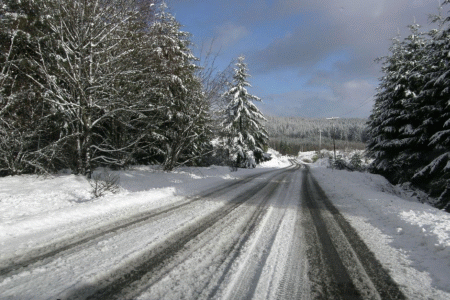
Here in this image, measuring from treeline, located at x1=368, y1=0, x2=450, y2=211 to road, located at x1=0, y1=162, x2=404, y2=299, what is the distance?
887 cm

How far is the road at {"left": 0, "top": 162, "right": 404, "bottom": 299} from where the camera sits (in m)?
2.40

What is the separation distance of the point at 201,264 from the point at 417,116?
15.8m

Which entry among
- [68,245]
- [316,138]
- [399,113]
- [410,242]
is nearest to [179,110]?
[68,245]

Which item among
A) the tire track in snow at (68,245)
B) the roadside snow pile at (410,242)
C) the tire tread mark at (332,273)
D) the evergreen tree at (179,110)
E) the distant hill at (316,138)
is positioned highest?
the distant hill at (316,138)

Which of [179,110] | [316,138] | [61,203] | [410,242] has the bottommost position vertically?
[61,203]

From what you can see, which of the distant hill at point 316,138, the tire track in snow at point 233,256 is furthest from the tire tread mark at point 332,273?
the distant hill at point 316,138

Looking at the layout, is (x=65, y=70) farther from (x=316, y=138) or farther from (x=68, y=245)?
(x=316, y=138)

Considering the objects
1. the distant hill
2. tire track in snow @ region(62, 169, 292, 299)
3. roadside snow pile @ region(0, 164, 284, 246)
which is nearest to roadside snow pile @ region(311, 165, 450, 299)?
tire track in snow @ region(62, 169, 292, 299)

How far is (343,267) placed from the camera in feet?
9.93

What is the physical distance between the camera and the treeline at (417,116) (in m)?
10.2

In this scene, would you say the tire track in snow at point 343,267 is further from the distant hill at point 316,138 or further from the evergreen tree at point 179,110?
the distant hill at point 316,138

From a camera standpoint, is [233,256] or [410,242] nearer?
[233,256]

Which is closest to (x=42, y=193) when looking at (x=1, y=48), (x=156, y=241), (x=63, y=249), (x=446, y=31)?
(x=63, y=249)

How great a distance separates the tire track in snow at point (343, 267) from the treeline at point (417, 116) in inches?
322
